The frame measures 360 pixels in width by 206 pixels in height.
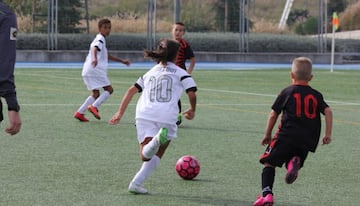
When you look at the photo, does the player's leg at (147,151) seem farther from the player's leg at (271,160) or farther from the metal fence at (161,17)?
the metal fence at (161,17)

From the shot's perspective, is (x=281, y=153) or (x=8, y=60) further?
(x=281, y=153)

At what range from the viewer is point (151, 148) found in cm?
843

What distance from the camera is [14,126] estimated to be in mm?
6238

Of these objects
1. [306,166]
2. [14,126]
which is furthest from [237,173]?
[14,126]

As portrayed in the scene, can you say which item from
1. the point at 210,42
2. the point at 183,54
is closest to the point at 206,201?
the point at 183,54

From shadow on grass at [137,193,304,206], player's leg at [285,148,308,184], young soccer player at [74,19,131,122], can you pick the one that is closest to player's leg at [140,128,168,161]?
shadow on grass at [137,193,304,206]

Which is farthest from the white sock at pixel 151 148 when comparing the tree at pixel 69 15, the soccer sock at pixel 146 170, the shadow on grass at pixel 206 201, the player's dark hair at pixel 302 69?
the tree at pixel 69 15

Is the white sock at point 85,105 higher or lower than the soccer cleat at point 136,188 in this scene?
lower

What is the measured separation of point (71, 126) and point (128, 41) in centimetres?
2748

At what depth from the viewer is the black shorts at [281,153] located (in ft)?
26.8

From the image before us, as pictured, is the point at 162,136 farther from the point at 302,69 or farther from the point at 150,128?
the point at 302,69

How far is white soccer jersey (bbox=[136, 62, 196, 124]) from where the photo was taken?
28.7 ft

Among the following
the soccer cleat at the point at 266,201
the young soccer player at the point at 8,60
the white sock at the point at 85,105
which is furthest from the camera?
the white sock at the point at 85,105

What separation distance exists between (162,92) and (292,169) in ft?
4.91
